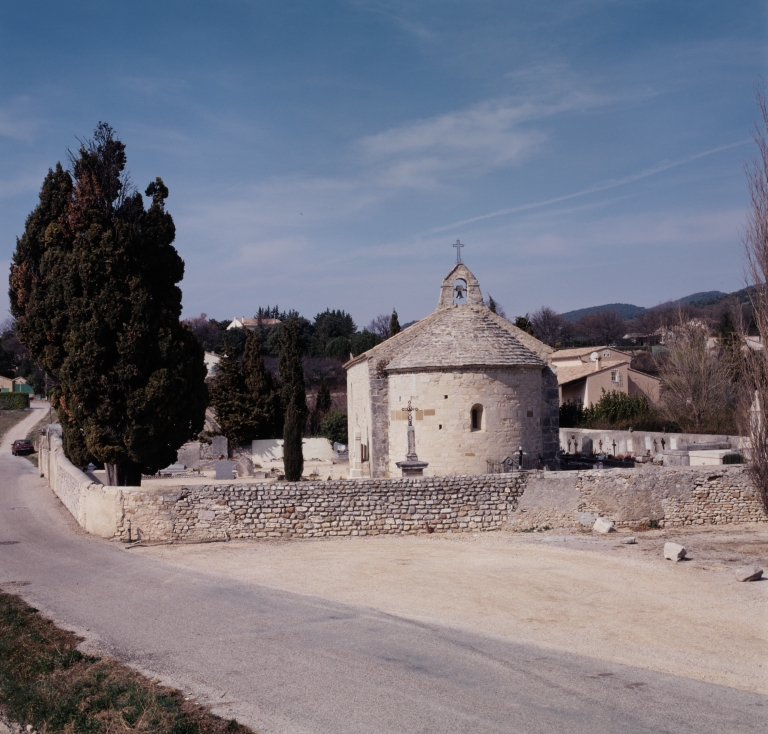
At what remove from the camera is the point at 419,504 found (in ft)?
53.4

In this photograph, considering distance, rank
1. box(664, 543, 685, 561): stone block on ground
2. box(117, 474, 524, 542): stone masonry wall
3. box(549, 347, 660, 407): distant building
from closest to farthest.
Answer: box(664, 543, 685, 561): stone block on ground → box(117, 474, 524, 542): stone masonry wall → box(549, 347, 660, 407): distant building

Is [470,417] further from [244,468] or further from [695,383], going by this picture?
[695,383]

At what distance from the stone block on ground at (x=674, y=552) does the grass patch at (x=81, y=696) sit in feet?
32.1

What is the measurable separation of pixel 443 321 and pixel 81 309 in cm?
1063

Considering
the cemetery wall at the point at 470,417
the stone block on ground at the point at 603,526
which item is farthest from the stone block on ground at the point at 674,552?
the cemetery wall at the point at 470,417

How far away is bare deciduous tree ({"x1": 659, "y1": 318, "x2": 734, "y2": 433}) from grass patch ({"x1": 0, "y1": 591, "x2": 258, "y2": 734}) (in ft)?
97.6

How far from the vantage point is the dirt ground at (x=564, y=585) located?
30.6 ft

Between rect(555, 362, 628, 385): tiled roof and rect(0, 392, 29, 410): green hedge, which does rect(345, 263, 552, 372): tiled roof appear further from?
rect(0, 392, 29, 410): green hedge

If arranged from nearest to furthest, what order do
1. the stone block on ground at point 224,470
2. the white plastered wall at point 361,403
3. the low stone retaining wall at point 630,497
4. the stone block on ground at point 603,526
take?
the stone block on ground at point 603,526
the low stone retaining wall at point 630,497
the white plastered wall at point 361,403
the stone block on ground at point 224,470

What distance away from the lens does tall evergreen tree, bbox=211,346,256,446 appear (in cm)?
3681

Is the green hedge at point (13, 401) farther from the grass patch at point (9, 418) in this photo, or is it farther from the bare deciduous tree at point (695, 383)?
the bare deciduous tree at point (695, 383)

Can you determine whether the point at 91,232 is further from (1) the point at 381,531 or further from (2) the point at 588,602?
(2) the point at 588,602

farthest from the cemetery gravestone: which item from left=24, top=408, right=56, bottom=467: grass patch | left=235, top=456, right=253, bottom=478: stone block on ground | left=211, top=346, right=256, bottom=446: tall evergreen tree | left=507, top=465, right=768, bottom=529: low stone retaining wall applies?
left=507, top=465, right=768, bottom=529: low stone retaining wall

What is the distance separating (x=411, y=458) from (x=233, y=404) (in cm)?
1853
